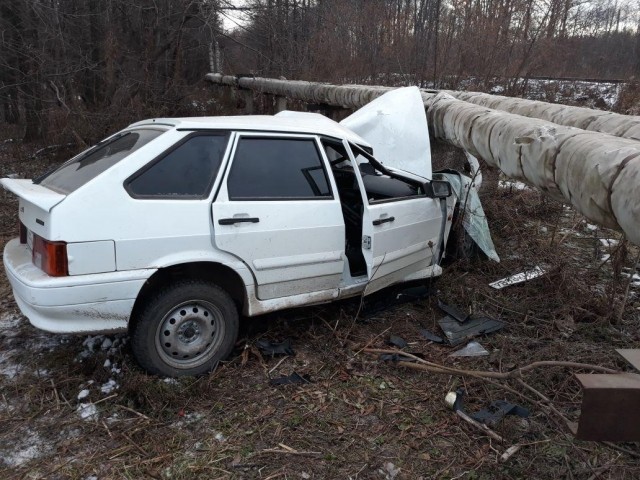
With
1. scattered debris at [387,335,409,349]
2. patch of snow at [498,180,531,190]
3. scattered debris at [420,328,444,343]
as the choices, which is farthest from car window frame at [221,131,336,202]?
patch of snow at [498,180,531,190]

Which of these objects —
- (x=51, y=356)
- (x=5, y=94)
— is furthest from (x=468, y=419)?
(x=5, y=94)

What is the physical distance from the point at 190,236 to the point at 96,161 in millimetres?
918

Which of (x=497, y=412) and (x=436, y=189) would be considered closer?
(x=497, y=412)

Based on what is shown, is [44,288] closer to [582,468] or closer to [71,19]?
[582,468]

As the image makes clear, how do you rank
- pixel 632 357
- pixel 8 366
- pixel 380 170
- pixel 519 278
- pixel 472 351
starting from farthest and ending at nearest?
pixel 519 278, pixel 380 170, pixel 472 351, pixel 8 366, pixel 632 357

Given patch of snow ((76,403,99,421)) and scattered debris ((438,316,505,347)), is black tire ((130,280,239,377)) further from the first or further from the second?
scattered debris ((438,316,505,347))

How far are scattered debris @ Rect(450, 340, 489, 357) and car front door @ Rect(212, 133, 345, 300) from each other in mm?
1106

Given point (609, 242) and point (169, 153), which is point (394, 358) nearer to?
point (169, 153)

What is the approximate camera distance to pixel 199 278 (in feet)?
11.4

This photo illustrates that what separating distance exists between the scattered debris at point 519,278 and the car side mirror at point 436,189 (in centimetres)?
117

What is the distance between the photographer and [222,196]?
3.43 meters

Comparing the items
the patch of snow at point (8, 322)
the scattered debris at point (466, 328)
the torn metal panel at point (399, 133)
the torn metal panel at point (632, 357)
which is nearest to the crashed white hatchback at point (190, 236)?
the scattered debris at point (466, 328)

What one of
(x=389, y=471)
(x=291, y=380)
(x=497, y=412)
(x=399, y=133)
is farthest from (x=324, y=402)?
(x=399, y=133)

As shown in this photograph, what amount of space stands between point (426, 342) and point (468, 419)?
1.08 meters
